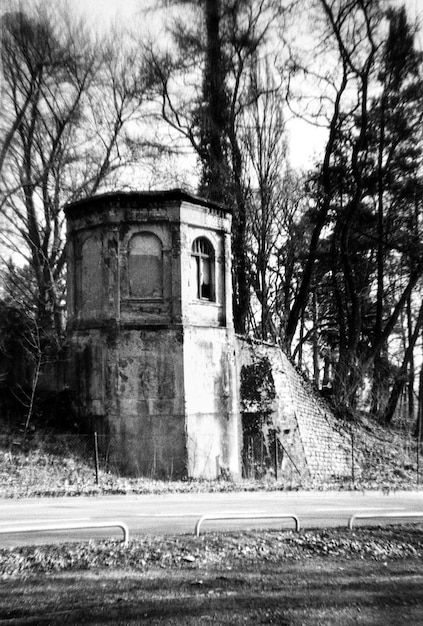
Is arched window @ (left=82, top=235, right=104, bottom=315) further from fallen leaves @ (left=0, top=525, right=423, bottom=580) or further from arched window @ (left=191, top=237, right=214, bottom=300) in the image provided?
fallen leaves @ (left=0, top=525, right=423, bottom=580)

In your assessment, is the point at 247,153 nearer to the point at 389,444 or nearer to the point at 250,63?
the point at 250,63

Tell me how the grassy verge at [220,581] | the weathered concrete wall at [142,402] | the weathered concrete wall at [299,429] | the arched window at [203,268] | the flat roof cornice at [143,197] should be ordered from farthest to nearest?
the weathered concrete wall at [299,429]
the arched window at [203,268]
the flat roof cornice at [143,197]
the weathered concrete wall at [142,402]
the grassy verge at [220,581]

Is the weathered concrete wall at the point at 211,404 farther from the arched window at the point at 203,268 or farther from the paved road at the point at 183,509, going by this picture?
the paved road at the point at 183,509

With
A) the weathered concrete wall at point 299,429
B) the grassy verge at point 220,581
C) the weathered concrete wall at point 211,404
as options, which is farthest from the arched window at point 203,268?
the grassy verge at point 220,581

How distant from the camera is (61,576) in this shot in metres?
7.20

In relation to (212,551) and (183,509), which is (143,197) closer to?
(183,509)

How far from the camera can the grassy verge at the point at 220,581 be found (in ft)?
20.2

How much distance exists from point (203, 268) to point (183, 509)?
8.93 m

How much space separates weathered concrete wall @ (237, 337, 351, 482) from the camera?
67.5 ft

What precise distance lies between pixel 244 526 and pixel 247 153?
2147 centimetres

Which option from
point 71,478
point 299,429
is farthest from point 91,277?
point 299,429

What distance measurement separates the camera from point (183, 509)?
478 inches

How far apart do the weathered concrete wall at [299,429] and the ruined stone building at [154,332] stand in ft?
5.97

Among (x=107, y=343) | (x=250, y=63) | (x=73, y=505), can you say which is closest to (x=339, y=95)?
(x=250, y=63)
